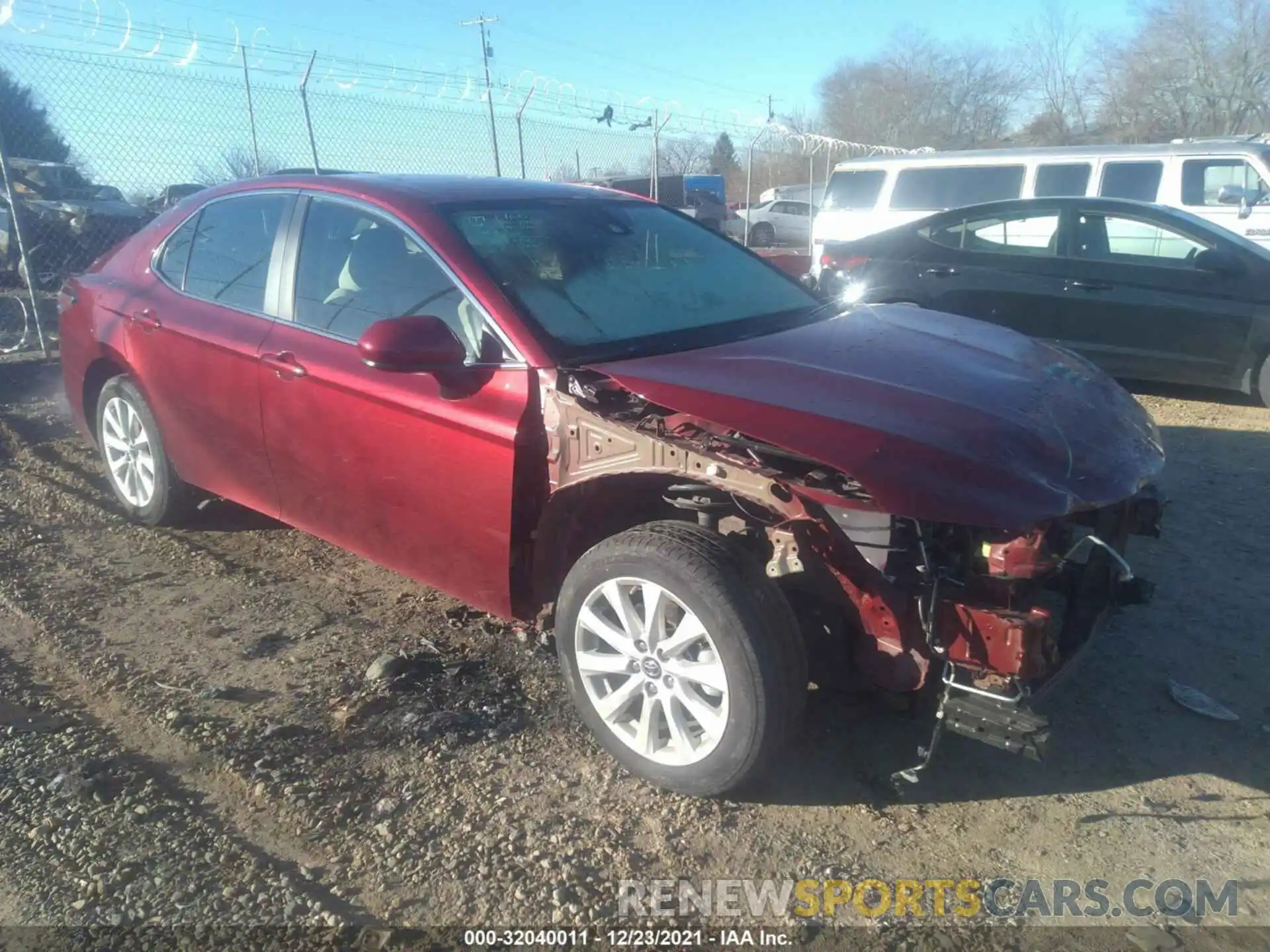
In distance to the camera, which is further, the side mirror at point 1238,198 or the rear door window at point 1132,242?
the side mirror at point 1238,198

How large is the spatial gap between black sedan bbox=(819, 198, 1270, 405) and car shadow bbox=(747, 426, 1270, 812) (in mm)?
3011

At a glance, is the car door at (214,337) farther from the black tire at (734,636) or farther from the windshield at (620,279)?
the black tire at (734,636)

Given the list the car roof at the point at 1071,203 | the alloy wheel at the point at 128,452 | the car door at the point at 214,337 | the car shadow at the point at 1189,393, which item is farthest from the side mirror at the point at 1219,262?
the alloy wheel at the point at 128,452

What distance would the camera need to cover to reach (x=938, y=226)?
304 inches

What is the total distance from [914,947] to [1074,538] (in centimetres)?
122

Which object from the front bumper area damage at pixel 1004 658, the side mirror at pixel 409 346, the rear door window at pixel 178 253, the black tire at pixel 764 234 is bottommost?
the black tire at pixel 764 234

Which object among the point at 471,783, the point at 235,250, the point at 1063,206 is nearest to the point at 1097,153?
the point at 1063,206

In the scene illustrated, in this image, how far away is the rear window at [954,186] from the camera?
10898 mm

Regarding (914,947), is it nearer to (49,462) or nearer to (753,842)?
(753,842)

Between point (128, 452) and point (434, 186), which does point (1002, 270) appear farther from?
point (128, 452)

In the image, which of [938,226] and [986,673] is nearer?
[986,673]

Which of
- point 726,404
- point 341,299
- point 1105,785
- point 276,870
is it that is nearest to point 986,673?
point 1105,785

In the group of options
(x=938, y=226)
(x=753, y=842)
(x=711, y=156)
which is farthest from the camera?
(x=711, y=156)

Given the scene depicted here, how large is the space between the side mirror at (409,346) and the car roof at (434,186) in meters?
0.77
